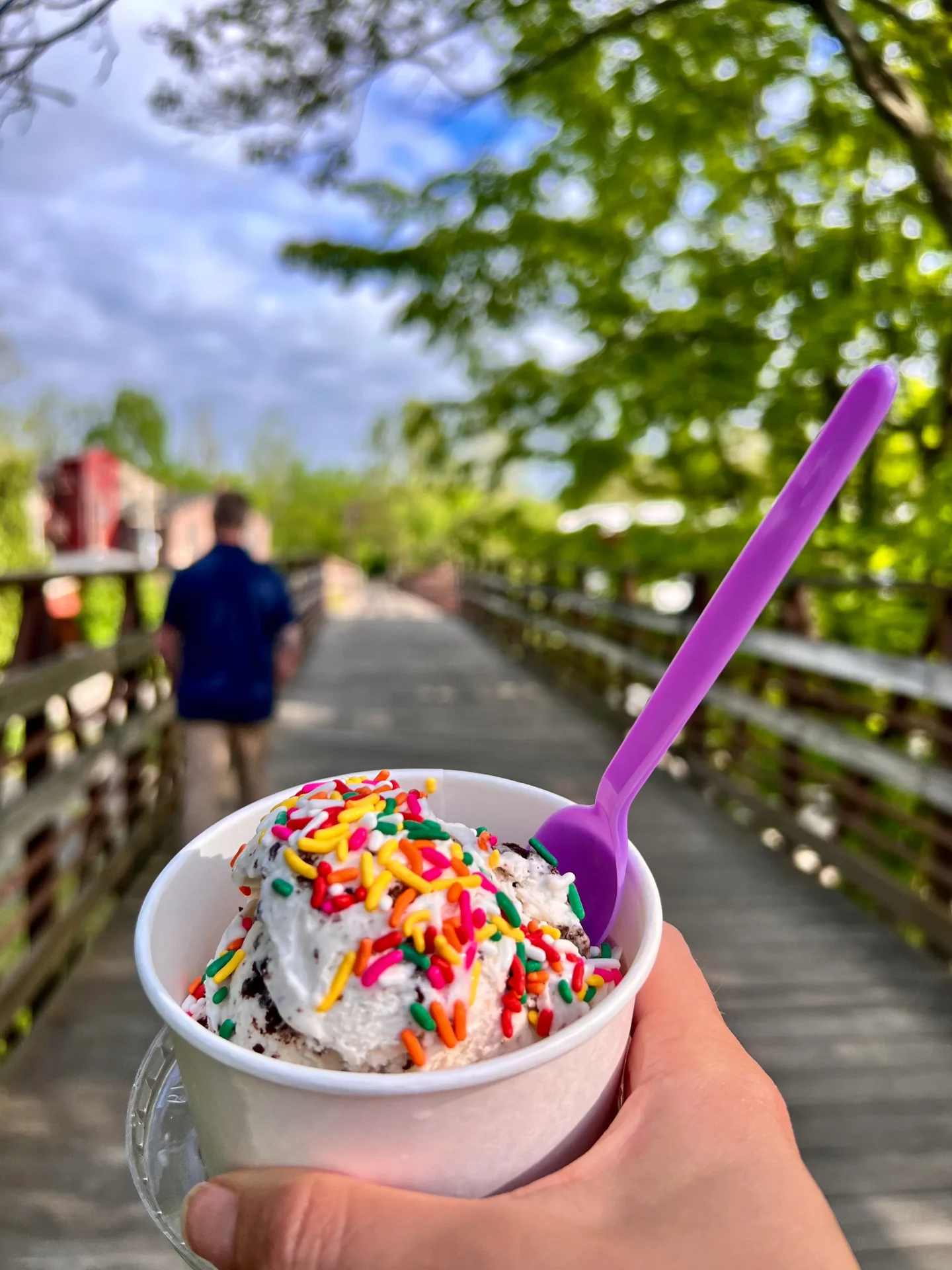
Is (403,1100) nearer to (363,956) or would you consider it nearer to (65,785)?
(363,956)

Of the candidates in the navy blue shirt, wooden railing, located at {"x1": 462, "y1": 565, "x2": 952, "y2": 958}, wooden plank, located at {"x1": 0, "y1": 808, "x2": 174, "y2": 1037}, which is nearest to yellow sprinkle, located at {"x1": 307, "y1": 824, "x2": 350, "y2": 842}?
wooden plank, located at {"x1": 0, "y1": 808, "x2": 174, "y2": 1037}

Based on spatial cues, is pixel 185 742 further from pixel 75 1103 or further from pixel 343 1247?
pixel 343 1247

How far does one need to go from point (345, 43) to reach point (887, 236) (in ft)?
10.1

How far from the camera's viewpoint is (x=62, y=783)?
10.4 ft

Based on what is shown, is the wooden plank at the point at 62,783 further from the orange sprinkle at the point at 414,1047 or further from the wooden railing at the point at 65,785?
the orange sprinkle at the point at 414,1047

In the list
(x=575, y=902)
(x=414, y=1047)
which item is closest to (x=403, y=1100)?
(x=414, y=1047)

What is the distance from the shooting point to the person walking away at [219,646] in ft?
12.2

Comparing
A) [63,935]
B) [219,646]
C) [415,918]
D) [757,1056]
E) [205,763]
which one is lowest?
[757,1056]

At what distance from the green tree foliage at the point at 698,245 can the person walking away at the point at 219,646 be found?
2198 millimetres

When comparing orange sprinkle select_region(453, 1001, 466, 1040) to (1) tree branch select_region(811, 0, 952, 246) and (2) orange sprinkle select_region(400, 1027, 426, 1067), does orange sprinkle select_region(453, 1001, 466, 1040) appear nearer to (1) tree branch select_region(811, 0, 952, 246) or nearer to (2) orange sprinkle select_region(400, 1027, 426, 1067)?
(2) orange sprinkle select_region(400, 1027, 426, 1067)

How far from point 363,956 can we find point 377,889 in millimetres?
57

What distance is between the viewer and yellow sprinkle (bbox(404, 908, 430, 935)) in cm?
75

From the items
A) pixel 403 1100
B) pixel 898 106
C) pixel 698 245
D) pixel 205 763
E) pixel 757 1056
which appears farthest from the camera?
pixel 698 245

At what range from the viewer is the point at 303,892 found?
30.6 inches
